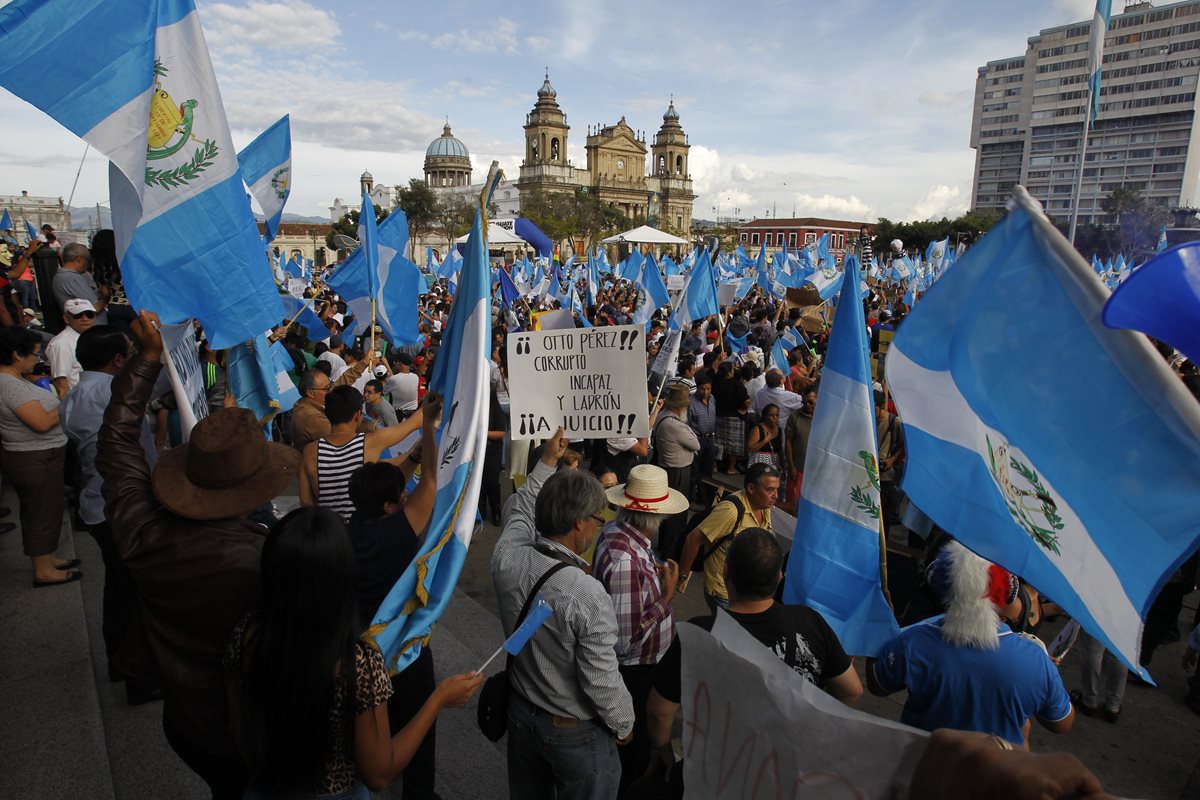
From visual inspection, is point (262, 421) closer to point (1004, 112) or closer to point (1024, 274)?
point (1024, 274)

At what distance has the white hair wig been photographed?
232 cm

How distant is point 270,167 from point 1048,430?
245 inches

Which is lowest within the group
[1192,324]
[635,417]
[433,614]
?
[433,614]

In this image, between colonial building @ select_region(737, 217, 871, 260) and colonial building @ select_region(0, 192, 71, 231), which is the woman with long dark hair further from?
colonial building @ select_region(737, 217, 871, 260)

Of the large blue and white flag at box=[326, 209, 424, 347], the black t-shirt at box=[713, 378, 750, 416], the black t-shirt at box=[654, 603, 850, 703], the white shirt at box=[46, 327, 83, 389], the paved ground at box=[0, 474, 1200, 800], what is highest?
the large blue and white flag at box=[326, 209, 424, 347]

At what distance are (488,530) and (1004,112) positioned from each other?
124 metres

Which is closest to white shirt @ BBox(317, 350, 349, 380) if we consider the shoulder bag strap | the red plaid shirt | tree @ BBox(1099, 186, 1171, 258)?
the red plaid shirt

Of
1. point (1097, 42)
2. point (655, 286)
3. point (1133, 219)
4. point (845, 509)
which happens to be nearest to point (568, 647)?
point (845, 509)

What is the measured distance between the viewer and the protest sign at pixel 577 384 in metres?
3.35

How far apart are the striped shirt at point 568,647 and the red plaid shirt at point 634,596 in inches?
14.0

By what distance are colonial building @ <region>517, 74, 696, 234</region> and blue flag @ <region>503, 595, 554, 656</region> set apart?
8807cm

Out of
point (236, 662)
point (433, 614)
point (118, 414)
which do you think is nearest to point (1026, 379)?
point (433, 614)

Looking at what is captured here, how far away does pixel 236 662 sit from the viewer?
175 centimetres

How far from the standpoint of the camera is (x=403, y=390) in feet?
22.4
